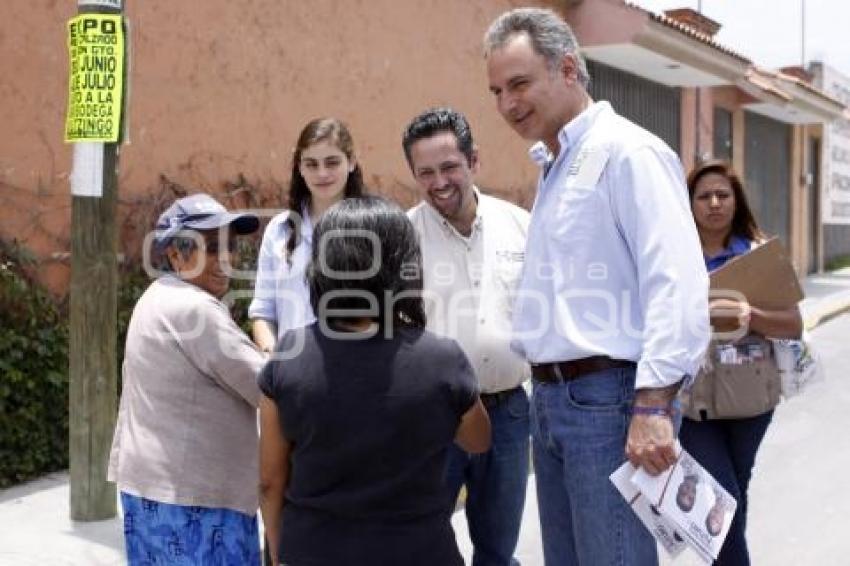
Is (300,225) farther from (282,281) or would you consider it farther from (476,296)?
(476,296)

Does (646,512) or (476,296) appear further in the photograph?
(476,296)

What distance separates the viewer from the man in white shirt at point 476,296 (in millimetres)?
3010

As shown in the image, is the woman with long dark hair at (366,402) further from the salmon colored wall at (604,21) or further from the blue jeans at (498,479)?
the salmon colored wall at (604,21)

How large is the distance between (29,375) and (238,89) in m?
2.52

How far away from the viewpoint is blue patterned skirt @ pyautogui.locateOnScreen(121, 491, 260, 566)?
102 inches

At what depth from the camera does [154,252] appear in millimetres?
2732

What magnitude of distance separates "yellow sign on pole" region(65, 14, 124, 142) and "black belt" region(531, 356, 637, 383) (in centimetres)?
248

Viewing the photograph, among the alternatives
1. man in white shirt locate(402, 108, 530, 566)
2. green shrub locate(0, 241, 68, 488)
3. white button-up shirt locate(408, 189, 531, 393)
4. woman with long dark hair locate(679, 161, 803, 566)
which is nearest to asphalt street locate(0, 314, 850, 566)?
green shrub locate(0, 241, 68, 488)

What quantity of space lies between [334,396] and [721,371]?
1807 mm

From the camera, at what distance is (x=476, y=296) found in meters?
Answer: 3.06

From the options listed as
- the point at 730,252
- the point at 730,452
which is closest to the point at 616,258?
the point at 730,252

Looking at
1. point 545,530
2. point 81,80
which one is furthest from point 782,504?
point 81,80

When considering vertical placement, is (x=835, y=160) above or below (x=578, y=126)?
above

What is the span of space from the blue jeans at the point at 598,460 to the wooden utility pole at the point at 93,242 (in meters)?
2.58
